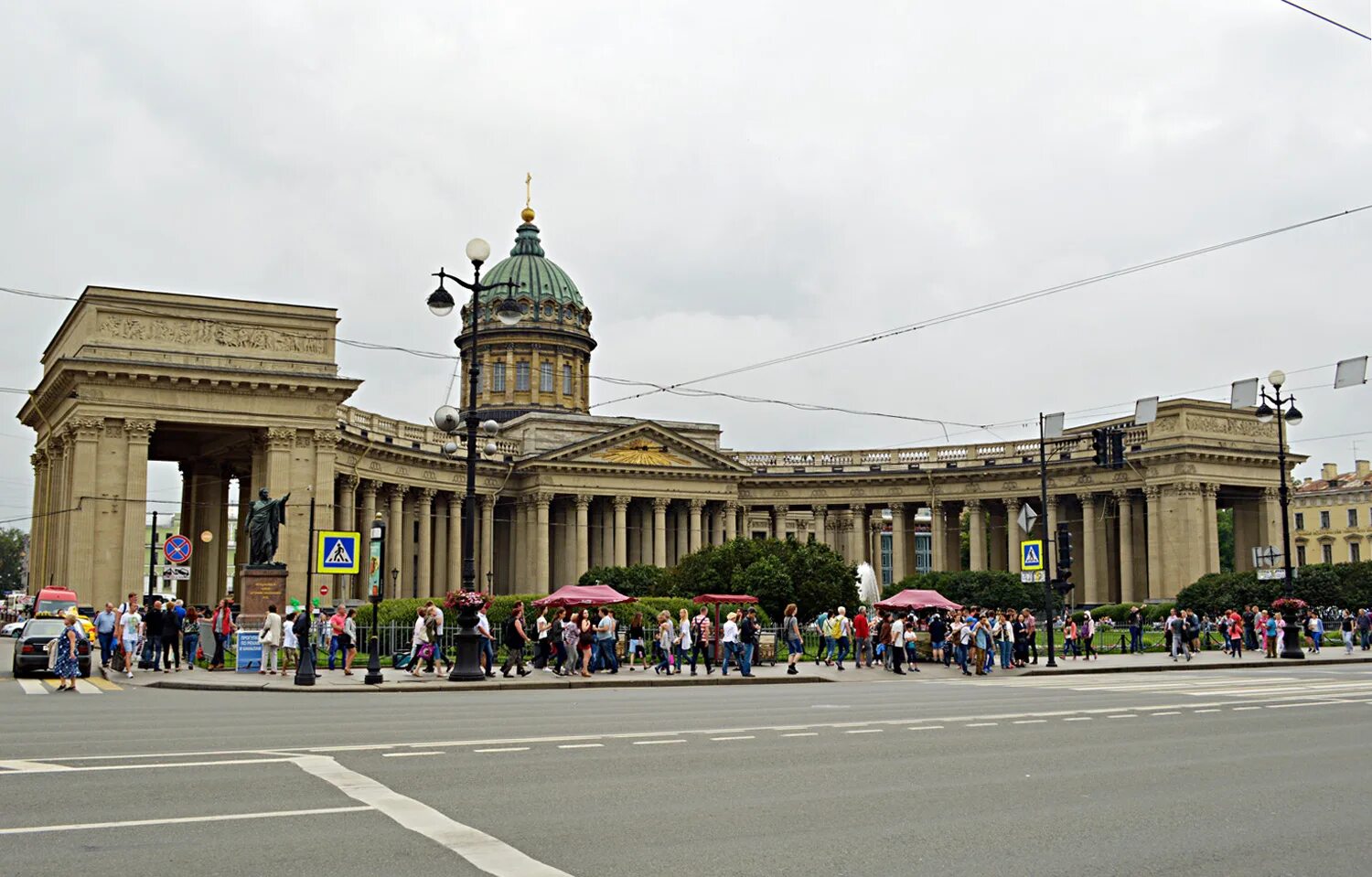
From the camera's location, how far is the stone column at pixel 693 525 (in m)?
89.6

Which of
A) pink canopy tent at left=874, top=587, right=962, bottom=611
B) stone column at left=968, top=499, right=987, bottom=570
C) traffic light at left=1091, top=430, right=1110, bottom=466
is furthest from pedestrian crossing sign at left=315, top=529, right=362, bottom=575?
stone column at left=968, top=499, right=987, bottom=570

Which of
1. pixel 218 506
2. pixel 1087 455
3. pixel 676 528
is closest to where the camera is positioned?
pixel 218 506

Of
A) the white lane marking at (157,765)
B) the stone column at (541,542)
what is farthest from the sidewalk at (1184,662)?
the stone column at (541,542)

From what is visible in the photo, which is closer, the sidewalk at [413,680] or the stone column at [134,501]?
the sidewalk at [413,680]

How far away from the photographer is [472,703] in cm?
2384

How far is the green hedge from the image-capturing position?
60000 mm

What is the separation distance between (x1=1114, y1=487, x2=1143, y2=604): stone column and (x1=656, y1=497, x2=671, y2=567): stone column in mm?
A: 29438

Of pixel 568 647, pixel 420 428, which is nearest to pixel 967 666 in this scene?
pixel 568 647

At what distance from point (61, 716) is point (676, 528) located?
71.8 metres

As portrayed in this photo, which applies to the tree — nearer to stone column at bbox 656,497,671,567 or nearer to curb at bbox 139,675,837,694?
stone column at bbox 656,497,671,567

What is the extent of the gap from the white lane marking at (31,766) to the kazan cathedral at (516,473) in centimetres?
3600

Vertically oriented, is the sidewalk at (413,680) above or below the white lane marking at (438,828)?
below

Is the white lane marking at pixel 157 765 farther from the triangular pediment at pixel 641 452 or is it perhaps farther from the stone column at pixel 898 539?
the stone column at pixel 898 539

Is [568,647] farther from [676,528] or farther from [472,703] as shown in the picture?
[676,528]
